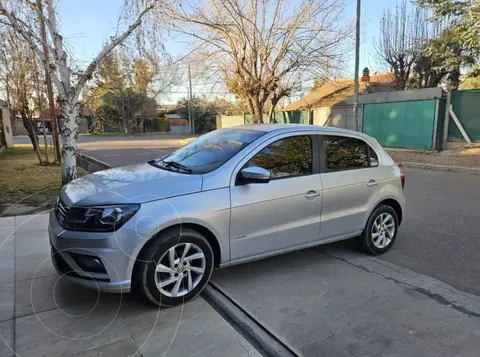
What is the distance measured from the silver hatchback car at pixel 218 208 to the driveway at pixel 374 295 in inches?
13.3

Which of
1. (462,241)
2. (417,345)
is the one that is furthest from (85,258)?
(462,241)

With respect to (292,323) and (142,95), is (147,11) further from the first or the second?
(142,95)

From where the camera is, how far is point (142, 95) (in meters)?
49.9

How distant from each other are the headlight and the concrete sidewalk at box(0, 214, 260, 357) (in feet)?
2.57

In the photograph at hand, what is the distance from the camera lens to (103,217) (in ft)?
9.75

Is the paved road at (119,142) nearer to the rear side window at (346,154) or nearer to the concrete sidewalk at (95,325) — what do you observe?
the concrete sidewalk at (95,325)

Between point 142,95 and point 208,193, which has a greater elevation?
point 142,95

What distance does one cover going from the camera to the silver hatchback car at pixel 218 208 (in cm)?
299

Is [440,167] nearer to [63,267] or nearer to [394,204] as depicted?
[394,204]

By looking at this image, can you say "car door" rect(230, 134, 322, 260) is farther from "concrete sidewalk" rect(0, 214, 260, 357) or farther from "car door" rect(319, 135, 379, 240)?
"concrete sidewalk" rect(0, 214, 260, 357)

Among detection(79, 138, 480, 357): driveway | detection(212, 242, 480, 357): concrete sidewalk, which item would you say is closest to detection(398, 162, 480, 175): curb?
detection(79, 138, 480, 357): driveway

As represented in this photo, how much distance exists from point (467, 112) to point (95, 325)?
49.6 ft

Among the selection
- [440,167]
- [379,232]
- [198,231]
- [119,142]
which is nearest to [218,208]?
[198,231]

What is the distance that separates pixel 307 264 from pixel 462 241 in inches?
94.0
